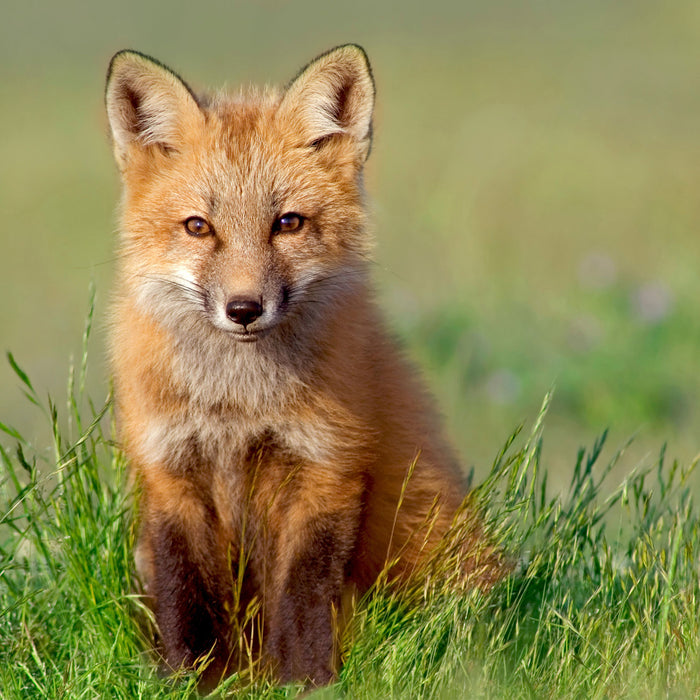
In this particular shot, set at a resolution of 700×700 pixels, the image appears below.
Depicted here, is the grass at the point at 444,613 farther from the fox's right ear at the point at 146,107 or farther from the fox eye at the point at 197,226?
the fox's right ear at the point at 146,107

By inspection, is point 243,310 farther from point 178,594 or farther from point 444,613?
point 444,613

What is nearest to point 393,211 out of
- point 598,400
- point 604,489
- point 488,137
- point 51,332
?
point 488,137

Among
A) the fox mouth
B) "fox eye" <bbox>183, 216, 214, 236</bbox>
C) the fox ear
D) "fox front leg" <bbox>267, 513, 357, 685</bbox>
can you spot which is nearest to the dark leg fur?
"fox front leg" <bbox>267, 513, 357, 685</bbox>

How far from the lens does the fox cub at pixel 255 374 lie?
3.51 meters

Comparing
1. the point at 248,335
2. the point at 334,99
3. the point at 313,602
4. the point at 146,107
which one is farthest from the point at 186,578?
the point at 334,99

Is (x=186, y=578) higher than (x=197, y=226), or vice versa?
(x=197, y=226)

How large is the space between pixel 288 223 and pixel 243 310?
42cm

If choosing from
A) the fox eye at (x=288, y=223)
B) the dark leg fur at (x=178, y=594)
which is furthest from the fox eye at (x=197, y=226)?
the dark leg fur at (x=178, y=594)

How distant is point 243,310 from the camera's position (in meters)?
3.33

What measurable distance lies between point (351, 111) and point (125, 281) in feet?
3.27

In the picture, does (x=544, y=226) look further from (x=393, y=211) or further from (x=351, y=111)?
(x=351, y=111)

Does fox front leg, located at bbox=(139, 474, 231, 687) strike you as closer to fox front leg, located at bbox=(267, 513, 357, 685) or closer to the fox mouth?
fox front leg, located at bbox=(267, 513, 357, 685)

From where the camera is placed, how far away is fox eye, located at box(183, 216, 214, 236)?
354 centimetres

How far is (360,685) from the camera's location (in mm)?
3150
